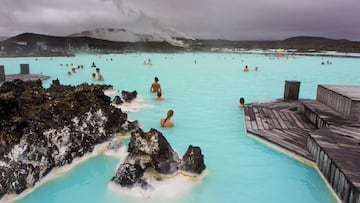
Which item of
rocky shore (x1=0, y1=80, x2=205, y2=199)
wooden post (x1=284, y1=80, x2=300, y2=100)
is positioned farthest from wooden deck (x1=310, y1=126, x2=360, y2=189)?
wooden post (x1=284, y1=80, x2=300, y2=100)

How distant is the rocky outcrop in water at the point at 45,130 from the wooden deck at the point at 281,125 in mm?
3949

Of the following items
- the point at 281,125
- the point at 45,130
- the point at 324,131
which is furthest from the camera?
the point at 281,125

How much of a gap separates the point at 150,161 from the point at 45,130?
2292 mm

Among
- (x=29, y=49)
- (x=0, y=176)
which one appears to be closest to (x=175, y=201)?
(x=0, y=176)

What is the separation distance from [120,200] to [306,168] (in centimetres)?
384

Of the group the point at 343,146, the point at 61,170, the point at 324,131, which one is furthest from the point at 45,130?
the point at 324,131

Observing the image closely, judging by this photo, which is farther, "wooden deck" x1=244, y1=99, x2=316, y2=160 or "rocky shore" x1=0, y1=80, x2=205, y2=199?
"wooden deck" x1=244, y1=99, x2=316, y2=160

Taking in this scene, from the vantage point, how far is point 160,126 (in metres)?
8.70

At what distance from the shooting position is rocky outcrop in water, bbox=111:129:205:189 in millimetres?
4934

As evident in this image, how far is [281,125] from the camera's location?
25.0 ft

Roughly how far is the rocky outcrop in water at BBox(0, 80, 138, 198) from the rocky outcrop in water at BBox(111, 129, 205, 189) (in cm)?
144

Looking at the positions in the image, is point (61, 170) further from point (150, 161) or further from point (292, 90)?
point (292, 90)

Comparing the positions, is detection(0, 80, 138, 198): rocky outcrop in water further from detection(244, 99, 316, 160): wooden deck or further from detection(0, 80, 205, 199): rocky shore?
detection(244, 99, 316, 160): wooden deck

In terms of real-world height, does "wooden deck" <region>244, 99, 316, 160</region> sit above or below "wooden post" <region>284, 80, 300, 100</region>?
below
